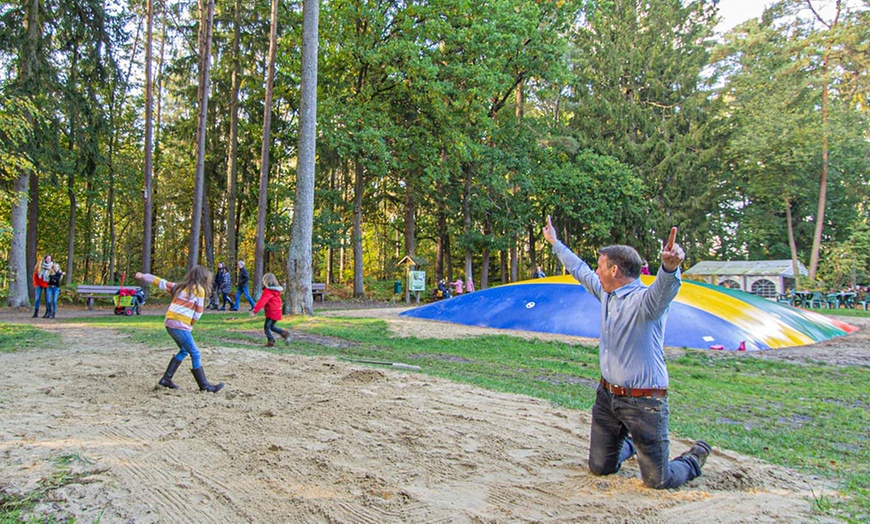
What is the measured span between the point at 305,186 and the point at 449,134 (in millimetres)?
10513

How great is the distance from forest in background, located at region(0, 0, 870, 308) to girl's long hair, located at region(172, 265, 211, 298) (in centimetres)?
565

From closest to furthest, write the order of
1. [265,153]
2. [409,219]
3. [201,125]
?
[201,125], [265,153], [409,219]

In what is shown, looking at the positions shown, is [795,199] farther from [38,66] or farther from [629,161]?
[38,66]

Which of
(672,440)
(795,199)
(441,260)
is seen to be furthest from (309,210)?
(795,199)

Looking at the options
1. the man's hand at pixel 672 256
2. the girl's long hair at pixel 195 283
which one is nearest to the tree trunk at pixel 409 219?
the girl's long hair at pixel 195 283

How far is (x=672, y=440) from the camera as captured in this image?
15.9 feet

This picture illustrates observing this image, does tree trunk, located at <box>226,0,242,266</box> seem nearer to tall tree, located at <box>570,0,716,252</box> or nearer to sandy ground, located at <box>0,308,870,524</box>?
sandy ground, located at <box>0,308,870,524</box>

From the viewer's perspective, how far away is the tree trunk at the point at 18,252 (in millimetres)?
17484

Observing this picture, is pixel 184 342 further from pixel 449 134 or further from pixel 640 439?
pixel 449 134

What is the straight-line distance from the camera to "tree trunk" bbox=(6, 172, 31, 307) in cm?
1748

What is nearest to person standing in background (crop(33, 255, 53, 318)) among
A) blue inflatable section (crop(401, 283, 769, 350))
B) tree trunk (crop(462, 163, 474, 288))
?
blue inflatable section (crop(401, 283, 769, 350))

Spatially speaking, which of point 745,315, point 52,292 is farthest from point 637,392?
point 52,292

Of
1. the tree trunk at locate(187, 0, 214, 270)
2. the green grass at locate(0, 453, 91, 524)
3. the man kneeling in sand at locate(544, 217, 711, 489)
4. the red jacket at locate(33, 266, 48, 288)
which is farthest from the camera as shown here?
the tree trunk at locate(187, 0, 214, 270)

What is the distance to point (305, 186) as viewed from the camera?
50.5 feet
